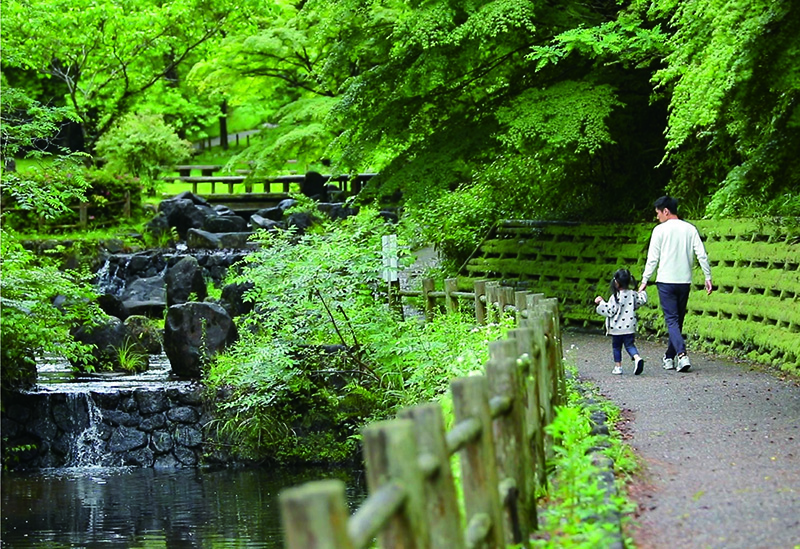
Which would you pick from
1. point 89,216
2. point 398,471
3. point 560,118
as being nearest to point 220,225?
point 89,216

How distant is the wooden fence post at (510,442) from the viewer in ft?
18.9

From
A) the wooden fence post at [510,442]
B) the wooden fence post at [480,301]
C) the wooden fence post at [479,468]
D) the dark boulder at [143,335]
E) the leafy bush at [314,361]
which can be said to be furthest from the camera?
the dark boulder at [143,335]

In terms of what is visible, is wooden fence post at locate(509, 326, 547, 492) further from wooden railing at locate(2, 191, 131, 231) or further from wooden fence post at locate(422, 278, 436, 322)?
wooden railing at locate(2, 191, 131, 231)

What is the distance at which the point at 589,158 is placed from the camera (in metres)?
20.6

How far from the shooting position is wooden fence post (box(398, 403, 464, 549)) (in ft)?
13.7

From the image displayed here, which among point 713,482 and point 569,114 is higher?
point 569,114

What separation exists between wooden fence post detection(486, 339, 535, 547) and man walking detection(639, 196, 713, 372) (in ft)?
23.0

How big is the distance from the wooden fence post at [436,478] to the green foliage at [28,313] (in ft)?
37.1

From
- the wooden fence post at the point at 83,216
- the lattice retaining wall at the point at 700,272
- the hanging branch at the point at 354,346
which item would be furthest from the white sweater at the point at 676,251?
the wooden fence post at the point at 83,216

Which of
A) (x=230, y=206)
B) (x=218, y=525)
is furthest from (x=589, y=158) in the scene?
(x=230, y=206)

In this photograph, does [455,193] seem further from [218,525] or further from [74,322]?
[218,525]

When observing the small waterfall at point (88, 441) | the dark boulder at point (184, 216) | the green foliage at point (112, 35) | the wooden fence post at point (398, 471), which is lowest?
the small waterfall at point (88, 441)

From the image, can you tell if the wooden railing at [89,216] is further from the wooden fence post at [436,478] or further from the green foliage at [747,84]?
the wooden fence post at [436,478]

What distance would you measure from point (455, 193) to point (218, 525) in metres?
12.4
